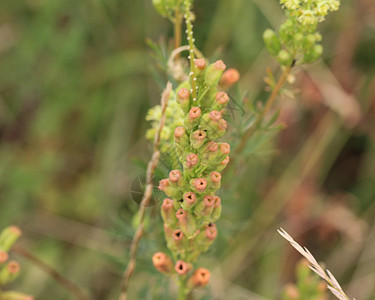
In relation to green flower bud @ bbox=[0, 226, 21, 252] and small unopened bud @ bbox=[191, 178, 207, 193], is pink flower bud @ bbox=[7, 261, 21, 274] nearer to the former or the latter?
green flower bud @ bbox=[0, 226, 21, 252]

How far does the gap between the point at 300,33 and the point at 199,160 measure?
2.60 ft

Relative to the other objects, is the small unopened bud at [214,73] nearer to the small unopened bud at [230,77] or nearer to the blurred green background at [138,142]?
the small unopened bud at [230,77]

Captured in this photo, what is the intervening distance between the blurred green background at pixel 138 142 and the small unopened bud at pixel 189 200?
6.75ft

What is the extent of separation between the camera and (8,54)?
478 cm

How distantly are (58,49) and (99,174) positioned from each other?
1213 millimetres

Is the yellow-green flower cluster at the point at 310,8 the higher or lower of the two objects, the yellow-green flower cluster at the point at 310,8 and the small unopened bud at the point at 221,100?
the higher

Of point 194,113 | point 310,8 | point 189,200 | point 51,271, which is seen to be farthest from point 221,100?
point 51,271

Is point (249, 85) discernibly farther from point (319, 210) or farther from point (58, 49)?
point (58, 49)

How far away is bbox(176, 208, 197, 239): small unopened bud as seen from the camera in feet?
6.01

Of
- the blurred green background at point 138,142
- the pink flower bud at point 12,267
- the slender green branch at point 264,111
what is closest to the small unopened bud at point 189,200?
the slender green branch at point 264,111

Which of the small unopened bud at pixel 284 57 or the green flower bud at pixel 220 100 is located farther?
the small unopened bud at pixel 284 57

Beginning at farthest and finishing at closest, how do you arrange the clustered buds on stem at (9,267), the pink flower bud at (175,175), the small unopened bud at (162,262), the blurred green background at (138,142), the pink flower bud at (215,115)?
the blurred green background at (138,142) → the clustered buds on stem at (9,267) → the small unopened bud at (162,262) → the pink flower bud at (175,175) → the pink flower bud at (215,115)

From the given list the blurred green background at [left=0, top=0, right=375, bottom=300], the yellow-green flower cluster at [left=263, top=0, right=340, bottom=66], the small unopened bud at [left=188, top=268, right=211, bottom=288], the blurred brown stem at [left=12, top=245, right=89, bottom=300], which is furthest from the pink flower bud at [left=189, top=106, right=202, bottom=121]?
the blurred green background at [left=0, top=0, right=375, bottom=300]

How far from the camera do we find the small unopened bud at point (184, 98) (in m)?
1.66
